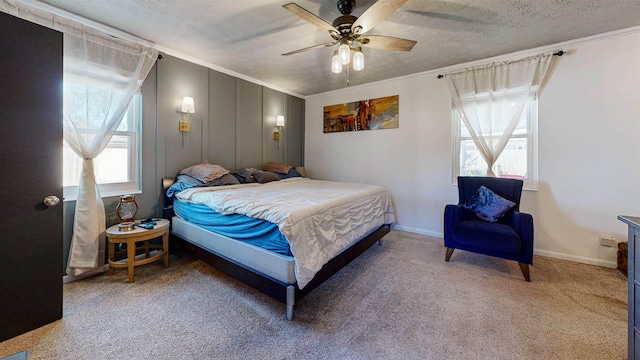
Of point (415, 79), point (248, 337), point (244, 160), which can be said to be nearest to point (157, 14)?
point (244, 160)

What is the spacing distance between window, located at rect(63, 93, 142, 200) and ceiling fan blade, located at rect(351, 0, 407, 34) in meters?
2.62

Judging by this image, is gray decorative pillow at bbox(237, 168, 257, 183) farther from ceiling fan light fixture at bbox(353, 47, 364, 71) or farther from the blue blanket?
ceiling fan light fixture at bbox(353, 47, 364, 71)

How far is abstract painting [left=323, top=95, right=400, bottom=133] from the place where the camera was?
160 inches

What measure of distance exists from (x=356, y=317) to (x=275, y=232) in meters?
0.90

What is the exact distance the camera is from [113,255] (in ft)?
7.63

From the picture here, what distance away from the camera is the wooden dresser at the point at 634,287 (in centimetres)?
118

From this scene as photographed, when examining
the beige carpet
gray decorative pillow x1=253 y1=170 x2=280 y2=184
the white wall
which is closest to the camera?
the beige carpet

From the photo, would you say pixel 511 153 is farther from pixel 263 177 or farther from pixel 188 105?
→ pixel 188 105

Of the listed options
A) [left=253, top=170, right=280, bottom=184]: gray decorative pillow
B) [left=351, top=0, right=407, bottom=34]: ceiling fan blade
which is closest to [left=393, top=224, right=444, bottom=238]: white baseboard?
[left=253, top=170, right=280, bottom=184]: gray decorative pillow

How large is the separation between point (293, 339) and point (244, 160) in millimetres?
3037

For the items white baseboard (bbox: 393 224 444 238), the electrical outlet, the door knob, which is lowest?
white baseboard (bbox: 393 224 444 238)

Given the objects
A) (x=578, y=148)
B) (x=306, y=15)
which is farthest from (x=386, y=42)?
(x=578, y=148)

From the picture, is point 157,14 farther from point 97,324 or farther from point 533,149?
point 533,149

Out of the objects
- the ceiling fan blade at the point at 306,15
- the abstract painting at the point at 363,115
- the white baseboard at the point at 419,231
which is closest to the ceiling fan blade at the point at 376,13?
the ceiling fan blade at the point at 306,15
